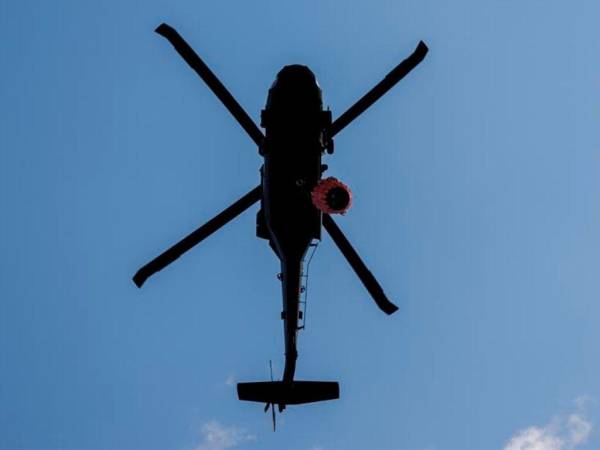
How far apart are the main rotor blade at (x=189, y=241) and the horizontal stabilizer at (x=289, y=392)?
3.29 meters

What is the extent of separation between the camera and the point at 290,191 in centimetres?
1299

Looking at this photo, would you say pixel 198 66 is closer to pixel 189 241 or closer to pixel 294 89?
pixel 294 89

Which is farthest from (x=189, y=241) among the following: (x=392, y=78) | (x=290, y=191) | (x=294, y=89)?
(x=392, y=78)

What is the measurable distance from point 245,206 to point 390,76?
4.30 meters

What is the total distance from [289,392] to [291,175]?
4882 millimetres

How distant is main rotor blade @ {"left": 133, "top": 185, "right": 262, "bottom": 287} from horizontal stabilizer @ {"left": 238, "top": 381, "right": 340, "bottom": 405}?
329cm

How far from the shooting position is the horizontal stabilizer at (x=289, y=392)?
13406mm

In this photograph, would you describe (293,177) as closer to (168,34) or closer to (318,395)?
(168,34)

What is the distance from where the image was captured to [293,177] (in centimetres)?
1289

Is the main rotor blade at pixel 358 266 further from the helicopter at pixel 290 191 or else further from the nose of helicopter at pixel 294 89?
the nose of helicopter at pixel 294 89

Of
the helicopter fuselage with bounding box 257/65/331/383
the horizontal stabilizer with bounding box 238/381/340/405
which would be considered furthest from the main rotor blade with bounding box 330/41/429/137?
the horizontal stabilizer with bounding box 238/381/340/405

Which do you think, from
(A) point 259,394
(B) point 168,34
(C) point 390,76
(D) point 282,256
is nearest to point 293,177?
(D) point 282,256

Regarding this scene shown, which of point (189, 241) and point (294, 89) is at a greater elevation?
point (294, 89)

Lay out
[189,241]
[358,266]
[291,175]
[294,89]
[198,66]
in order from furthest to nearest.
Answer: [294,89]
[358,266]
[189,241]
[291,175]
[198,66]
